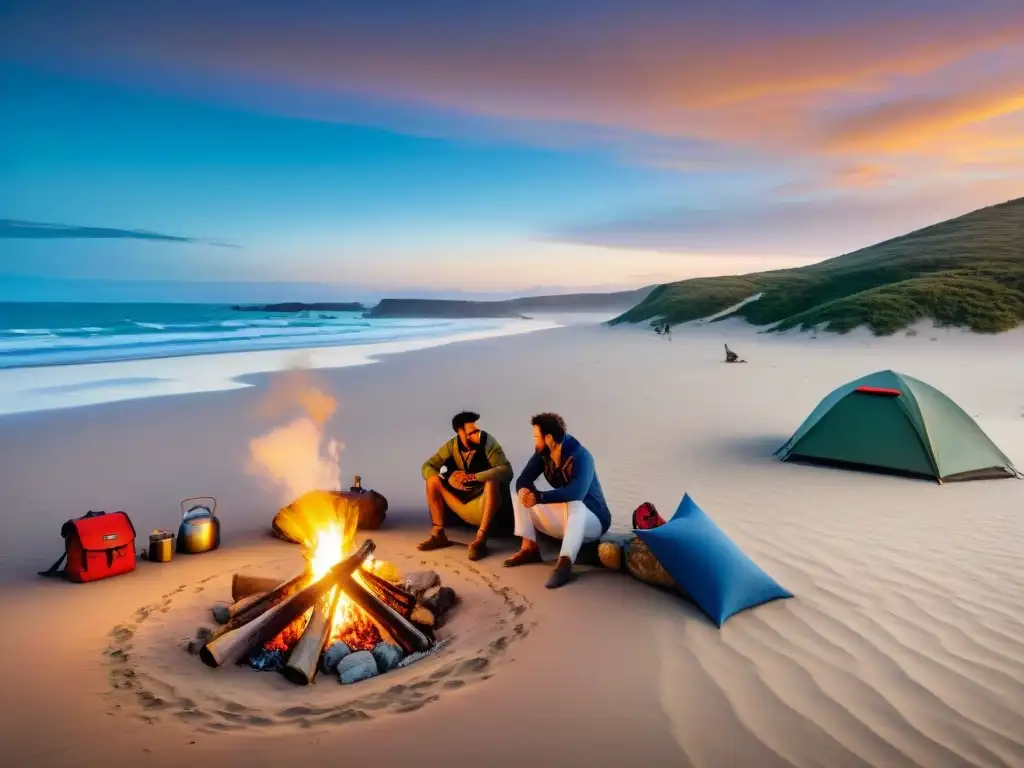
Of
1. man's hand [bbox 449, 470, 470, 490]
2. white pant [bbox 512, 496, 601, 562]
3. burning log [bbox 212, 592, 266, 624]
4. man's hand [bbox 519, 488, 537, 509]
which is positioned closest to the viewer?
burning log [bbox 212, 592, 266, 624]

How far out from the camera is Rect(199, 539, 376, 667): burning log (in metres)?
4.94

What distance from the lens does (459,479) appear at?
755 centimetres

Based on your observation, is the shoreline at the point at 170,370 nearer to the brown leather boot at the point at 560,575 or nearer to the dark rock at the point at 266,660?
the dark rock at the point at 266,660

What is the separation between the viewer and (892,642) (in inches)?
205

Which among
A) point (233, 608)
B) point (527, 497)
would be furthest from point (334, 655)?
point (527, 497)

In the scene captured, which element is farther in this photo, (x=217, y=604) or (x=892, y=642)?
(x=217, y=604)

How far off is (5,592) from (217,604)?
2.00 metres

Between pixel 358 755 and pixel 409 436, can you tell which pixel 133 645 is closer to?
pixel 358 755

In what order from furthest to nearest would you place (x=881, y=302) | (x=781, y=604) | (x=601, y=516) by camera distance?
(x=881, y=302)
(x=601, y=516)
(x=781, y=604)

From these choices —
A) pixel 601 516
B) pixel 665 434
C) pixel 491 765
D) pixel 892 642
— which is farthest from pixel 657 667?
pixel 665 434

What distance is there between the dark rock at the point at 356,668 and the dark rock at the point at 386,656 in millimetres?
58

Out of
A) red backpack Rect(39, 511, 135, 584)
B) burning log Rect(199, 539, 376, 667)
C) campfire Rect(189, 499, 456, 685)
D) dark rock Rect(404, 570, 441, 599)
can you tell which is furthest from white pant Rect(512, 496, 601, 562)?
red backpack Rect(39, 511, 135, 584)

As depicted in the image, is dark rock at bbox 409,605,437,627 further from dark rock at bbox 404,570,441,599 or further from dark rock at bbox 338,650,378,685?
dark rock at bbox 338,650,378,685

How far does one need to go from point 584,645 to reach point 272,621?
234 cm
